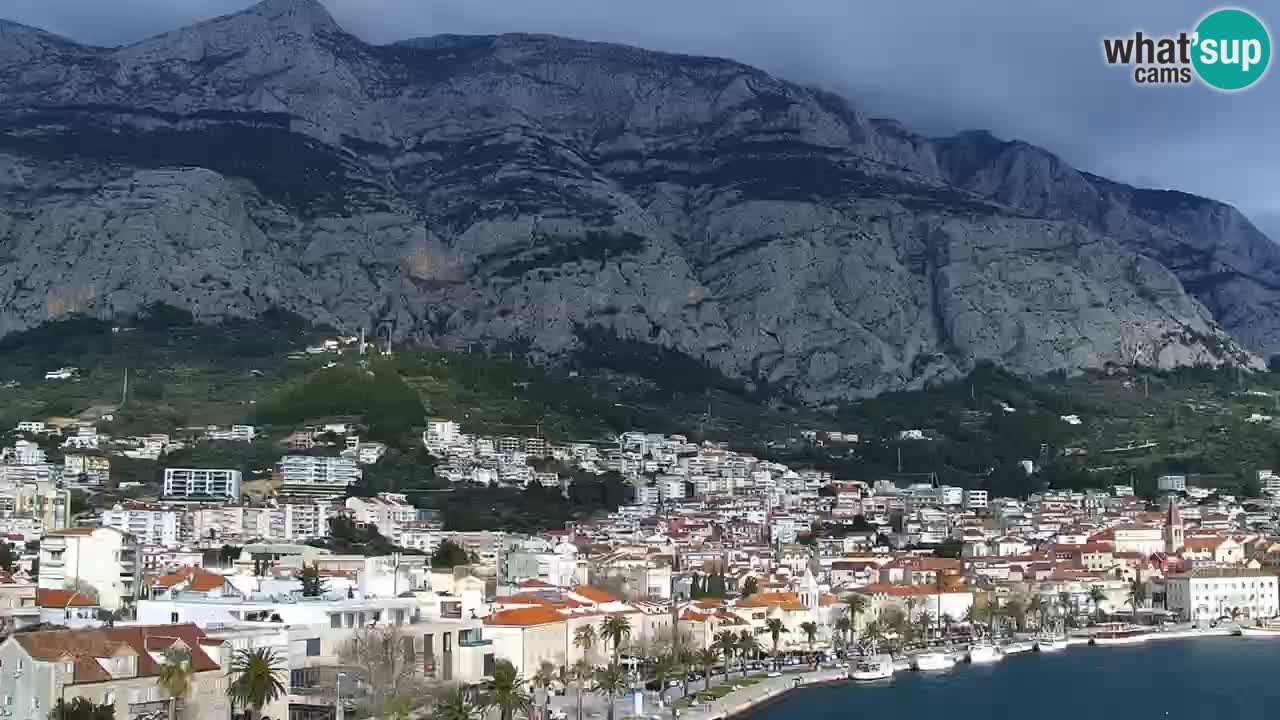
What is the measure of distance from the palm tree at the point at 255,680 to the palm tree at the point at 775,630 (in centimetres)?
3041

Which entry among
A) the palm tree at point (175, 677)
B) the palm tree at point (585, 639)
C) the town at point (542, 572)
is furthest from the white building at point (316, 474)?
the palm tree at point (175, 677)

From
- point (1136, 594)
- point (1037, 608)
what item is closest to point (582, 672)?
point (1037, 608)

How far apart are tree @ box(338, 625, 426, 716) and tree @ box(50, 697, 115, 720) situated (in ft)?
18.2

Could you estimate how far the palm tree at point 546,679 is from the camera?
1740 inches

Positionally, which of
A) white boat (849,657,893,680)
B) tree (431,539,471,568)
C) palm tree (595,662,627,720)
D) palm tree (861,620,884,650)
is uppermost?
tree (431,539,471,568)

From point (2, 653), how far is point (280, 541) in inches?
2033

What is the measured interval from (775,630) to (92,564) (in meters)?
25.0

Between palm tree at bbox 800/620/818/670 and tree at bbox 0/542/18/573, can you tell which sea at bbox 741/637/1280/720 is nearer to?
palm tree at bbox 800/620/818/670

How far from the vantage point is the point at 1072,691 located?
183ft

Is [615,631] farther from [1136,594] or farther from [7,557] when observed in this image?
[1136,594]

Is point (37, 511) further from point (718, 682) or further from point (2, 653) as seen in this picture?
point (2, 653)

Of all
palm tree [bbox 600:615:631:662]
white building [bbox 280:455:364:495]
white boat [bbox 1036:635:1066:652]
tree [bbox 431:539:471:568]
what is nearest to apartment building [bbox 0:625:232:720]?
palm tree [bbox 600:615:631:662]

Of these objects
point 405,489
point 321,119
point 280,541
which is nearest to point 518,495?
point 405,489

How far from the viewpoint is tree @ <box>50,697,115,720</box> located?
29.3 m
